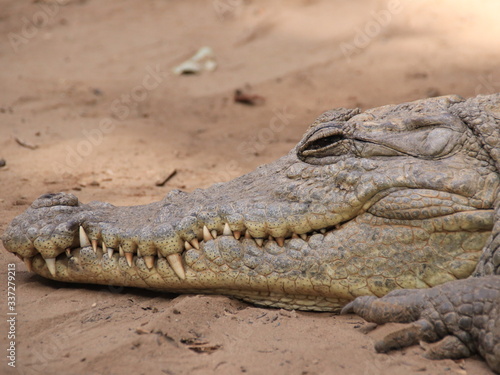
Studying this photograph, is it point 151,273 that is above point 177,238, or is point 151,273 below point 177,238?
below

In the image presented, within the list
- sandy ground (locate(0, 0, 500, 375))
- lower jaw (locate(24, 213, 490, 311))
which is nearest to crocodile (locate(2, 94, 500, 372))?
lower jaw (locate(24, 213, 490, 311))

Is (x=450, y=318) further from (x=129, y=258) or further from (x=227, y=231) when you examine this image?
(x=129, y=258)

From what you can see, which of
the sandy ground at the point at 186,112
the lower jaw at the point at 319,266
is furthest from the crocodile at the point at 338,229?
the sandy ground at the point at 186,112

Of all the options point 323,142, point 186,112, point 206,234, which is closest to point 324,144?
point 323,142

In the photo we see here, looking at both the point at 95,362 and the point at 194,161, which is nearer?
the point at 95,362

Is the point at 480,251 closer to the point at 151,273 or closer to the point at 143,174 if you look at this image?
the point at 151,273

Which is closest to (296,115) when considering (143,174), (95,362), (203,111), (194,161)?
(203,111)

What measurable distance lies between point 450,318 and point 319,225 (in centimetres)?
87

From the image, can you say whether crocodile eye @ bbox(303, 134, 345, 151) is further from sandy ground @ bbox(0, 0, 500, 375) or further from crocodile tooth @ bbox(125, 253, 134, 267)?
crocodile tooth @ bbox(125, 253, 134, 267)

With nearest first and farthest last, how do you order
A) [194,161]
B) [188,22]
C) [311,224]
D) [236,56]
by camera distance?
[311,224]
[194,161]
[236,56]
[188,22]

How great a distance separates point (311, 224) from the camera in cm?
329

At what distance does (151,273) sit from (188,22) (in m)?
9.41

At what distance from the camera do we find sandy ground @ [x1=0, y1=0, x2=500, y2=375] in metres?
2.90

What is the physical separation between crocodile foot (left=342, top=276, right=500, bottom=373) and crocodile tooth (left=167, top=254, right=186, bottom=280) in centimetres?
117
